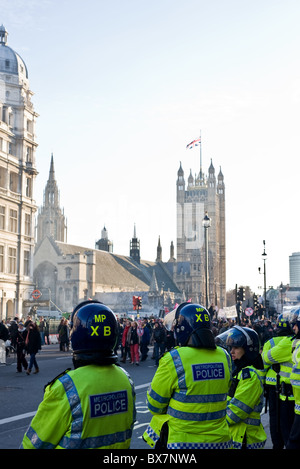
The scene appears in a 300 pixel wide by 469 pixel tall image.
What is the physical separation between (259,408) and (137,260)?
109013mm

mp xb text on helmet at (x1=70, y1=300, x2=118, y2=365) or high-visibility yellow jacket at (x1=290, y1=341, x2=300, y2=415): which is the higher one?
mp xb text on helmet at (x1=70, y1=300, x2=118, y2=365)

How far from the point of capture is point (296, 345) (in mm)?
5652

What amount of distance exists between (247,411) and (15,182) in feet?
137

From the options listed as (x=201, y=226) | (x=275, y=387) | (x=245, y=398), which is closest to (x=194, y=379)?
(x=245, y=398)

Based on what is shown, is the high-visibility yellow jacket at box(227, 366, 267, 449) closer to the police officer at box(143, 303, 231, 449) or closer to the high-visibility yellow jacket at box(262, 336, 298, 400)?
the police officer at box(143, 303, 231, 449)

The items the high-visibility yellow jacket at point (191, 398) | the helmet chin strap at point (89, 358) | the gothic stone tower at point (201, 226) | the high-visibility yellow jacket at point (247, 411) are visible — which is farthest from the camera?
the gothic stone tower at point (201, 226)

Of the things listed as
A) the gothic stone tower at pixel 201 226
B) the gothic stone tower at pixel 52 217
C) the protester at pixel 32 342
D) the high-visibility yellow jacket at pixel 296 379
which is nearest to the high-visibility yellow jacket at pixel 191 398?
the high-visibility yellow jacket at pixel 296 379

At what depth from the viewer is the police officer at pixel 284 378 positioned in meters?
6.76

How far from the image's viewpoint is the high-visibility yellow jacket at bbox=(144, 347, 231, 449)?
12.8 feet

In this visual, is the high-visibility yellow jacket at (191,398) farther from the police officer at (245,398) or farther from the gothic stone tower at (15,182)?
the gothic stone tower at (15,182)

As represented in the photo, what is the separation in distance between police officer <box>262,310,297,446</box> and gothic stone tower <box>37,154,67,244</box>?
328 feet

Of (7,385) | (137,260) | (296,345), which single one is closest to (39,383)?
(7,385)

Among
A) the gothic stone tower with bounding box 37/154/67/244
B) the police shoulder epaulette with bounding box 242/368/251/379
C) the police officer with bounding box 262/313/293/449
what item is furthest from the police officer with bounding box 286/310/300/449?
the gothic stone tower with bounding box 37/154/67/244
